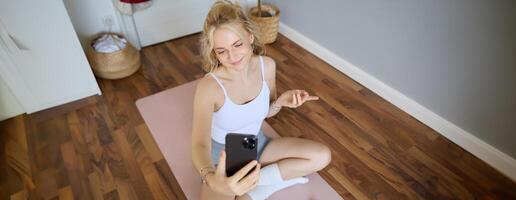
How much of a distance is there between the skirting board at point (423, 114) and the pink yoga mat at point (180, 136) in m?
0.66

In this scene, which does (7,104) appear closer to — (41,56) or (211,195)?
(41,56)

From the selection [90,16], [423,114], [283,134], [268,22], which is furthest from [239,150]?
[90,16]

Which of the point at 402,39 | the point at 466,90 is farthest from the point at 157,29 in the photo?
the point at 466,90

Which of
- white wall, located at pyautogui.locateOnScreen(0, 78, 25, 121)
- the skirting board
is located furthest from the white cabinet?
the skirting board

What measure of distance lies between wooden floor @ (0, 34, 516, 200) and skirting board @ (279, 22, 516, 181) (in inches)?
1.2

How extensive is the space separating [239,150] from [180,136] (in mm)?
863

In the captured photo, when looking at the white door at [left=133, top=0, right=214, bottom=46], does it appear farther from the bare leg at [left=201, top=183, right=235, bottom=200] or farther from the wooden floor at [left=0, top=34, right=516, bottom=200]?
the bare leg at [left=201, top=183, right=235, bottom=200]

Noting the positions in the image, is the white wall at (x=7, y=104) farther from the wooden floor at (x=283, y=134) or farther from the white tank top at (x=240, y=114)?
the white tank top at (x=240, y=114)

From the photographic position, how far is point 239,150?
2.61 feet

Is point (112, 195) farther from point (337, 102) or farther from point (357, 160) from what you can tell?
point (337, 102)

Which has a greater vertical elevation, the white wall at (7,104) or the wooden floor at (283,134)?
the white wall at (7,104)

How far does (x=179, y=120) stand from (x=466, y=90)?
136cm

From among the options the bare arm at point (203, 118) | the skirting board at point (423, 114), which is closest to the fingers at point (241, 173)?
the bare arm at point (203, 118)

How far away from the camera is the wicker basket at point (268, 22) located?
216cm
